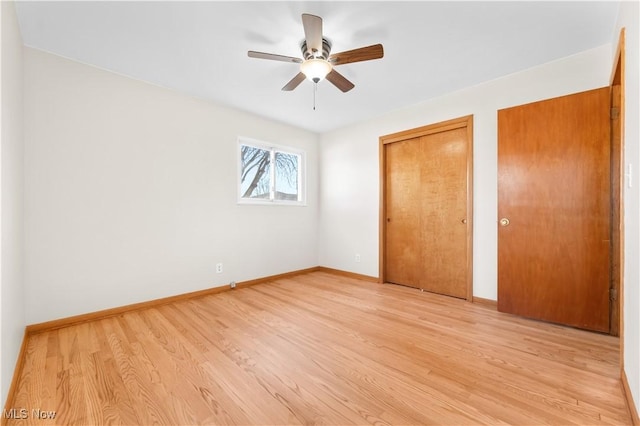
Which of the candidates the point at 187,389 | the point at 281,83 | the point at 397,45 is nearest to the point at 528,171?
the point at 397,45

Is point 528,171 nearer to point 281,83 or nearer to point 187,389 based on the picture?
point 281,83

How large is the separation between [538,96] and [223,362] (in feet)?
11.8

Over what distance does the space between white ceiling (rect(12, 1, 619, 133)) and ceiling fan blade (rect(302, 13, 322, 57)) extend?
171 mm

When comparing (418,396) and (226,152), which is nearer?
(418,396)

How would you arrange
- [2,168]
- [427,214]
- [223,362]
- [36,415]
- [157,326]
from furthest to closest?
1. [427,214]
2. [157,326]
3. [223,362]
4. [2,168]
5. [36,415]

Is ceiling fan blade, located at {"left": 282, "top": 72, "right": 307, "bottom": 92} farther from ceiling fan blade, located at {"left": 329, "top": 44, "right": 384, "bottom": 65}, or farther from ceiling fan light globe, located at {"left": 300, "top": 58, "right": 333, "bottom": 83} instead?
ceiling fan blade, located at {"left": 329, "top": 44, "right": 384, "bottom": 65}

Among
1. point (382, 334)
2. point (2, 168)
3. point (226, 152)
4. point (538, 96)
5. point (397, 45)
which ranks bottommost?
point (382, 334)

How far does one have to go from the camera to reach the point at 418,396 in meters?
1.43

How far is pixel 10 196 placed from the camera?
1655 mm

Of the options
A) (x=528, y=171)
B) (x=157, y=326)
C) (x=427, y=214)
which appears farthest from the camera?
(x=427, y=214)

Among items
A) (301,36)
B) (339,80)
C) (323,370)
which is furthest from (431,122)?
(323,370)

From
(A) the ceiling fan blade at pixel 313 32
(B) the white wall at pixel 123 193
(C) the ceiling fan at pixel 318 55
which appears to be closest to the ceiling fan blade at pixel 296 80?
(C) the ceiling fan at pixel 318 55

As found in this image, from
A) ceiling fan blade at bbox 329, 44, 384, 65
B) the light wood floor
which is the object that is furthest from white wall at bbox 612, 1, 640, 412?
ceiling fan blade at bbox 329, 44, 384, 65

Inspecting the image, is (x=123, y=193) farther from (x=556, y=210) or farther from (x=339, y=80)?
(x=556, y=210)
